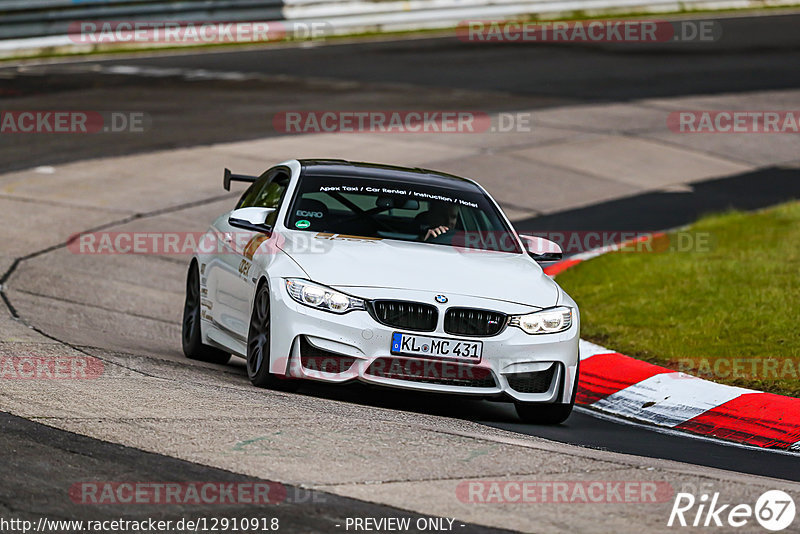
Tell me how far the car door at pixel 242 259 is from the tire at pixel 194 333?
1.67ft

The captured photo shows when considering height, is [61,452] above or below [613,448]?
above

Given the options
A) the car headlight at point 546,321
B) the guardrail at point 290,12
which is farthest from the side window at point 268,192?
the guardrail at point 290,12

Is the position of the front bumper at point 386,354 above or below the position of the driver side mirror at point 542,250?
below

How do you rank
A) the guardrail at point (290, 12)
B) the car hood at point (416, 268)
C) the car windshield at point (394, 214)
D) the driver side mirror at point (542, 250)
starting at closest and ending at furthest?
the car hood at point (416, 268) < the car windshield at point (394, 214) < the driver side mirror at point (542, 250) < the guardrail at point (290, 12)

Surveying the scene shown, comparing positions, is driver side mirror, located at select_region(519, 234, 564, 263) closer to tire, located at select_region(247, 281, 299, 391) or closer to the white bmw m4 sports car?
the white bmw m4 sports car

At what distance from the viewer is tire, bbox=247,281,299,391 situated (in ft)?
27.7

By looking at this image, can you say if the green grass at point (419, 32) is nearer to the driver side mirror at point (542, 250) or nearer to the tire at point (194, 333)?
the tire at point (194, 333)

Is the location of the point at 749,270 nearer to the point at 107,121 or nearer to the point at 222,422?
the point at 222,422

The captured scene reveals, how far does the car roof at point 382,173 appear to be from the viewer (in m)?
9.86

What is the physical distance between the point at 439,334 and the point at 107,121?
1489 centimetres

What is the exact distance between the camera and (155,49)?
30875 millimetres

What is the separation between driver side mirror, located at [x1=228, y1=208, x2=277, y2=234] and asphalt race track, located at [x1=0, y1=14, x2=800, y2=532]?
1050mm

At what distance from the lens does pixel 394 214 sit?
9.54 metres

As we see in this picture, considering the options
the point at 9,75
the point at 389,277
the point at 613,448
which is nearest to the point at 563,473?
the point at 613,448
